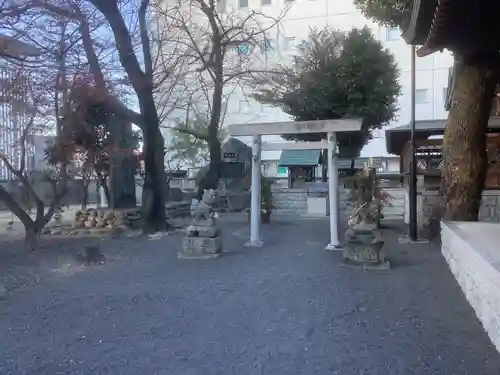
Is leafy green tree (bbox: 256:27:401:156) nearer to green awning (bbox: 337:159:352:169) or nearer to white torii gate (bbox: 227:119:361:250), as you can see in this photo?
green awning (bbox: 337:159:352:169)

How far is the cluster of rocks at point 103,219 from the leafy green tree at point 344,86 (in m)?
8.43

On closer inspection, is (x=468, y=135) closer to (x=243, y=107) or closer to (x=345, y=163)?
(x=345, y=163)

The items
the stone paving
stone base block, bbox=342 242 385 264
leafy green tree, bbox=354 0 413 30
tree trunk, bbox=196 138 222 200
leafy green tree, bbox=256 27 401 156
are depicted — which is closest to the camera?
the stone paving

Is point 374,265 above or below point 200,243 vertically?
below

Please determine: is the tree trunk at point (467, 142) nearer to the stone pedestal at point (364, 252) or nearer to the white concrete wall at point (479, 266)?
the white concrete wall at point (479, 266)

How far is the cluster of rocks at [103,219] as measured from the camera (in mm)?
12234

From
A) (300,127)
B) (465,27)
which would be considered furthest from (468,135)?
(300,127)

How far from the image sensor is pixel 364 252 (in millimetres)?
7629

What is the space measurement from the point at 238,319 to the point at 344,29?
2691 cm

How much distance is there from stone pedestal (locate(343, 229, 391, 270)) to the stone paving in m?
0.23

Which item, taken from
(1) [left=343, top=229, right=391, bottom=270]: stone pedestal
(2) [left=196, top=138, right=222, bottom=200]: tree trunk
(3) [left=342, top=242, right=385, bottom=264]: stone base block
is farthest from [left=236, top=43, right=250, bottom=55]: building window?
(3) [left=342, top=242, right=385, bottom=264]: stone base block

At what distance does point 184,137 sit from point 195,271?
20.7 metres

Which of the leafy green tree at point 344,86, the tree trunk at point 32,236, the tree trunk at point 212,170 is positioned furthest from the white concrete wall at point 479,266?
the leafy green tree at point 344,86

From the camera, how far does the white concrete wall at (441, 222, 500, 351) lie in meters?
4.04
